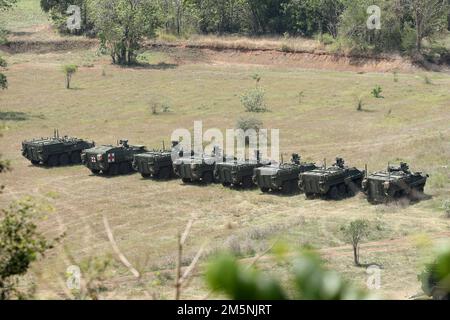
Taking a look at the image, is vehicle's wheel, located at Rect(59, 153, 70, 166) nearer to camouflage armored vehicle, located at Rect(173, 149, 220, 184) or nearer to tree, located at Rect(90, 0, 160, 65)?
camouflage armored vehicle, located at Rect(173, 149, 220, 184)

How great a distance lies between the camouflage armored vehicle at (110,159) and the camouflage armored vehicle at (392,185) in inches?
448

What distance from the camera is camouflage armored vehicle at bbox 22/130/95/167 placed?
36.9 metres

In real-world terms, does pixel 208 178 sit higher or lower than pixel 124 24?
lower

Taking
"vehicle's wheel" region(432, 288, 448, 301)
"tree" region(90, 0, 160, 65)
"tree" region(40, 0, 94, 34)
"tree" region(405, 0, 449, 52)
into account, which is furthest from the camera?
"tree" region(40, 0, 94, 34)

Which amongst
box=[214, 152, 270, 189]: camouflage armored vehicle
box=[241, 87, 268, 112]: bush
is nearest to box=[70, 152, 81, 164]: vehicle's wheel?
box=[214, 152, 270, 189]: camouflage armored vehicle

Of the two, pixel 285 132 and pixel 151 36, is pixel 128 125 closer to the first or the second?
pixel 285 132

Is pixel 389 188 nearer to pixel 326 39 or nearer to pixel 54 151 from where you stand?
pixel 54 151

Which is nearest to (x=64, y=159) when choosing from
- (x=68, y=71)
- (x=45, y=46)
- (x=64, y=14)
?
(x=68, y=71)

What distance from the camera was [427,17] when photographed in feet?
209

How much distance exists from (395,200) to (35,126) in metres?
26.6

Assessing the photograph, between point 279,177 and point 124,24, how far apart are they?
40646 millimetres

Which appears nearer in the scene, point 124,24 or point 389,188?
point 389,188

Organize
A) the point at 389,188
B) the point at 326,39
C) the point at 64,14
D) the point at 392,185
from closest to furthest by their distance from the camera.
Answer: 1. the point at 389,188
2. the point at 392,185
3. the point at 326,39
4. the point at 64,14

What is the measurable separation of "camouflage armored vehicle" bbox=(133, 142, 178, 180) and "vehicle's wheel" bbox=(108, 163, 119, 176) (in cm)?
113
